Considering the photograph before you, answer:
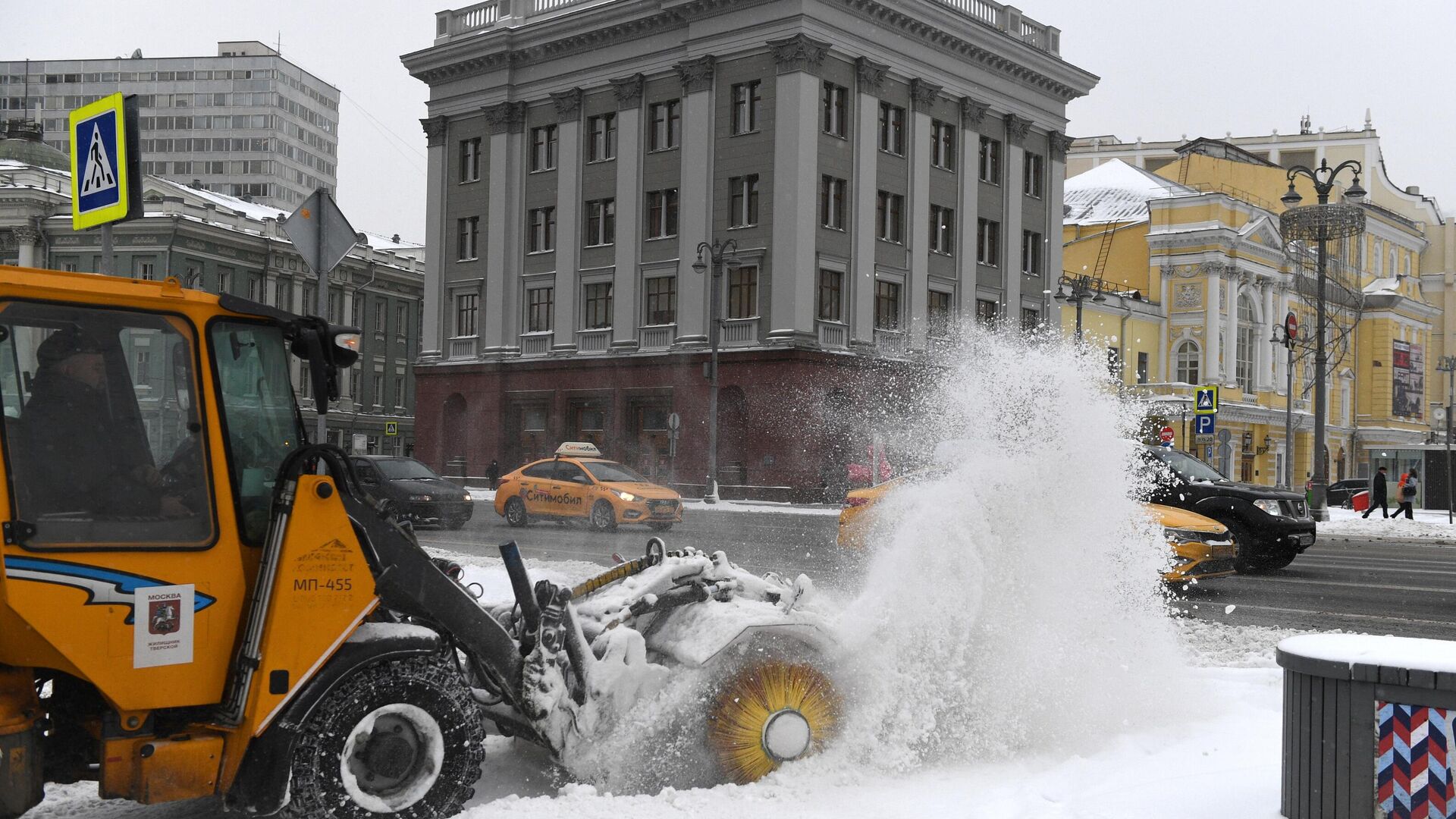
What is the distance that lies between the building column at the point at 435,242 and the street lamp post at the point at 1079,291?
24.5 metres

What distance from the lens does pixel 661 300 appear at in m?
43.2

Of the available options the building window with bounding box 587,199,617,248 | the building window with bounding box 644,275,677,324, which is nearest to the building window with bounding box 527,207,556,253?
the building window with bounding box 587,199,617,248

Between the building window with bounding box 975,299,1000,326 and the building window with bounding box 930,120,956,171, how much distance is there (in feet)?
16.7

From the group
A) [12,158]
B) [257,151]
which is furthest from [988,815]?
[257,151]

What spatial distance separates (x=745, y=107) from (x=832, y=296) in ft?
22.5

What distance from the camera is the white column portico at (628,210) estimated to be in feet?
143

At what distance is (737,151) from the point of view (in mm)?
40719

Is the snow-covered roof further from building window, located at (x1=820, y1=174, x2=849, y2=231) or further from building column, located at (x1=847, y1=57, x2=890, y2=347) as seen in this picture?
building window, located at (x1=820, y1=174, x2=849, y2=231)

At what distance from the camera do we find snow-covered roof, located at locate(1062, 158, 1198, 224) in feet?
221

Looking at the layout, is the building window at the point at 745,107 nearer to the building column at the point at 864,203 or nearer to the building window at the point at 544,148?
the building column at the point at 864,203

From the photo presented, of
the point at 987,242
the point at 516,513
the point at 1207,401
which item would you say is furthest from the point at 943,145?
the point at 516,513

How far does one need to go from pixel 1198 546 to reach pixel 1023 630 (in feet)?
22.5

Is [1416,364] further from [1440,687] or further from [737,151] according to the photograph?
[1440,687]

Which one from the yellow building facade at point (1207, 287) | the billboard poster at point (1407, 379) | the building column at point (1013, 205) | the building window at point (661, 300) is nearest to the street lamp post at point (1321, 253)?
the building column at point (1013, 205)
